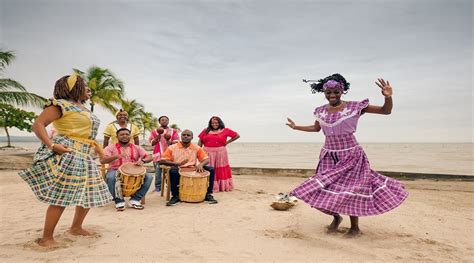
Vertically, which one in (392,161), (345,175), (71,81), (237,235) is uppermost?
(71,81)

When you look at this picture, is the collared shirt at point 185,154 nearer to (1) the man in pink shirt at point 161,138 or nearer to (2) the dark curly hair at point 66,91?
(1) the man in pink shirt at point 161,138

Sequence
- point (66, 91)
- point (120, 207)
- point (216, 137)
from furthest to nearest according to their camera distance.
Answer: point (216, 137) < point (120, 207) < point (66, 91)

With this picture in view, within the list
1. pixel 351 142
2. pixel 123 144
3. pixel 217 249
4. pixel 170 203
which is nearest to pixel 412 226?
pixel 351 142

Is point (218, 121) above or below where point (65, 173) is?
above

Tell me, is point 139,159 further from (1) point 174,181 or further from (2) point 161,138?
(2) point 161,138

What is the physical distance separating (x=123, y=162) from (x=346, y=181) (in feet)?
12.3

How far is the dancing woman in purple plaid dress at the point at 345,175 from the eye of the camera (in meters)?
3.53

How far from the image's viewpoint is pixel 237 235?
368cm

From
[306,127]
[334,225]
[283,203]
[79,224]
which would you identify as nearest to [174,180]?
[283,203]

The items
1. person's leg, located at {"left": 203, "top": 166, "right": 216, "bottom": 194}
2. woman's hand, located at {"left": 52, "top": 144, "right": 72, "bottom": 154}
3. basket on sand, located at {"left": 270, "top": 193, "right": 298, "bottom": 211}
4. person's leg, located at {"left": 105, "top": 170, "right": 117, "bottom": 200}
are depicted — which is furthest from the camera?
person's leg, located at {"left": 203, "top": 166, "right": 216, "bottom": 194}

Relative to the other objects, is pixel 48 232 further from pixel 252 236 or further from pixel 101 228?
pixel 252 236

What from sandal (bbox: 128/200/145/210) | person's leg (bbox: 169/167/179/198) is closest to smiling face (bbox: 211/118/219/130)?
person's leg (bbox: 169/167/179/198)

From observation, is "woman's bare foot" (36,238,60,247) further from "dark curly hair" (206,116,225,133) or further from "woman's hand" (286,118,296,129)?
"dark curly hair" (206,116,225,133)

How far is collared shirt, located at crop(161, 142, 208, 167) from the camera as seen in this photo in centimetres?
601
